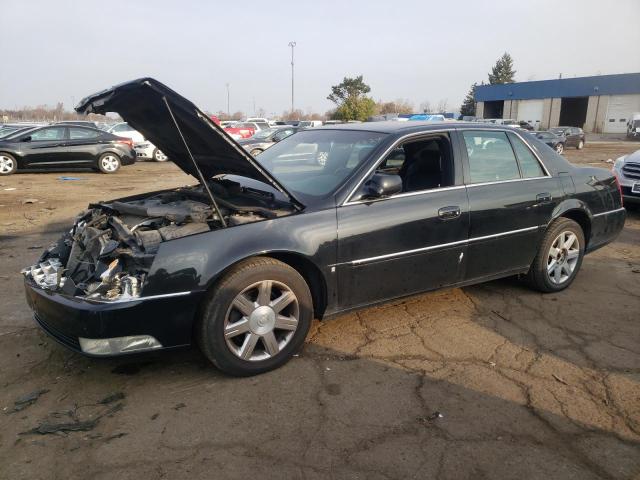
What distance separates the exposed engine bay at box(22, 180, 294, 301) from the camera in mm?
2887

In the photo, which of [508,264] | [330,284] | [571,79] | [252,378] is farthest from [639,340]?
[571,79]

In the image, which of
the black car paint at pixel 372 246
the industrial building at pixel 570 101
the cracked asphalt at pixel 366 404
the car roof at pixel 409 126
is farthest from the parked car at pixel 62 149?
the industrial building at pixel 570 101

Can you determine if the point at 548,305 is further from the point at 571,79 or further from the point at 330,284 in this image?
the point at 571,79

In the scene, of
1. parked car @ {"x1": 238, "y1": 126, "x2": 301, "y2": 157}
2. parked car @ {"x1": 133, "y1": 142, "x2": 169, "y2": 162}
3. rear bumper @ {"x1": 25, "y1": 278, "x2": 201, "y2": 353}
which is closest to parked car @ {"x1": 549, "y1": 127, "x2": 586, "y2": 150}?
parked car @ {"x1": 238, "y1": 126, "x2": 301, "y2": 157}

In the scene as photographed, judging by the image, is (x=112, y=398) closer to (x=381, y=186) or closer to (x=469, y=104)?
(x=381, y=186)

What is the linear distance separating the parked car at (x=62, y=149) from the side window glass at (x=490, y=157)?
12835 mm

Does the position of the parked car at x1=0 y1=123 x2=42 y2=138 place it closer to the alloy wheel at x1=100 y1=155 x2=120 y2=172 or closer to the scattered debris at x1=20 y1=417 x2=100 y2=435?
the alloy wheel at x1=100 y1=155 x2=120 y2=172

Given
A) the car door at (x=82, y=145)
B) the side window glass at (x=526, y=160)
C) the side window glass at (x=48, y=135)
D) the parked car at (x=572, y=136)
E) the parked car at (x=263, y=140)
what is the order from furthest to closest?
the parked car at (x=572, y=136) → the parked car at (x=263, y=140) → the car door at (x=82, y=145) → the side window glass at (x=48, y=135) → the side window glass at (x=526, y=160)

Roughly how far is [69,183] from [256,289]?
1102 cm

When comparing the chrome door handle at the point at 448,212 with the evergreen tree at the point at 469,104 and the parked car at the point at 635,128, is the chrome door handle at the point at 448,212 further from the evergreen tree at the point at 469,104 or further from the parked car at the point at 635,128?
the evergreen tree at the point at 469,104

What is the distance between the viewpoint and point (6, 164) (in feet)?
43.5

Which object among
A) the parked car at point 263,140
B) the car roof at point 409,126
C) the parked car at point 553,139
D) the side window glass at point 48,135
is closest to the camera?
the car roof at point 409,126

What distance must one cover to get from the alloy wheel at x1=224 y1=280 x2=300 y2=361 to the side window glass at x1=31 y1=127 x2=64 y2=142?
511 inches

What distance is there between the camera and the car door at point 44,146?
13.3 metres
